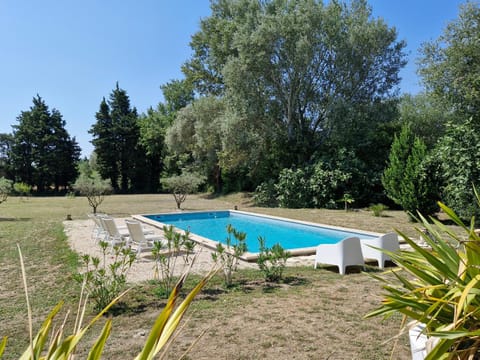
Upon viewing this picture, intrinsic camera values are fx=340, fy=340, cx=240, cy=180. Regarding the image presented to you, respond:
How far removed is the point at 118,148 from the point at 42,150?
29.1 ft

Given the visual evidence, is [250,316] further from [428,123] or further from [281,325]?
[428,123]

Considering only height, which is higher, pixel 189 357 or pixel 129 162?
pixel 129 162

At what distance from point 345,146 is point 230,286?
16773 mm

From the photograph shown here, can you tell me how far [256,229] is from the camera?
1448 centimetres

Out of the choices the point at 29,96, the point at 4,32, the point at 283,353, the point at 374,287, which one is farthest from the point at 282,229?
the point at 29,96

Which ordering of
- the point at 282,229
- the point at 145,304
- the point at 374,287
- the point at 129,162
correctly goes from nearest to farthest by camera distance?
the point at 145,304 → the point at 374,287 → the point at 282,229 → the point at 129,162

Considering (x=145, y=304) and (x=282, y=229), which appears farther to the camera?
(x=282, y=229)

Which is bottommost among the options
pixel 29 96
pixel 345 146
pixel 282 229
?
pixel 282 229

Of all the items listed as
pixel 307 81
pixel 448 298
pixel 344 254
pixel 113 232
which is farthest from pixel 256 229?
pixel 448 298

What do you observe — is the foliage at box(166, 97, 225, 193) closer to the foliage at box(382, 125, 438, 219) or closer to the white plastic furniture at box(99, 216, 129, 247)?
the foliage at box(382, 125, 438, 219)

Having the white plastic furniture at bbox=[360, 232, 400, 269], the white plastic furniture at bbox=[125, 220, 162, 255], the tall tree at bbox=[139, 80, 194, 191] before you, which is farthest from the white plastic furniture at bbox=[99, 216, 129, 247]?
the tall tree at bbox=[139, 80, 194, 191]

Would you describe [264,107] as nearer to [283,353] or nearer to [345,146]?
[345,146]

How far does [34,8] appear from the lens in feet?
34.2

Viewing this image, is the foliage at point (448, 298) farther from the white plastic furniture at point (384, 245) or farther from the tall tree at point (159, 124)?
the tall tree at point (159, 124)
